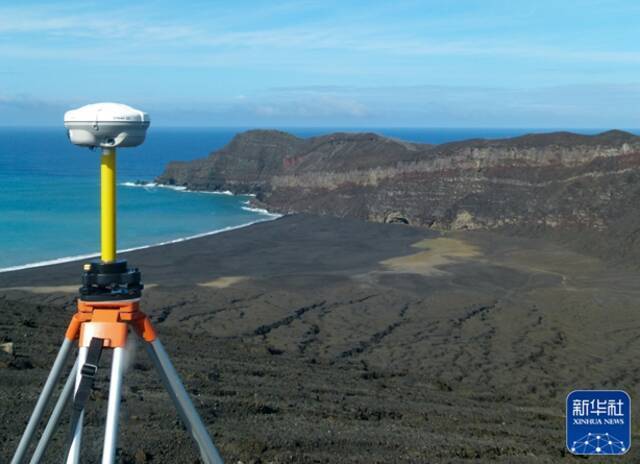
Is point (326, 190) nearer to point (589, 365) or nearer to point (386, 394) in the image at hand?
point (589, 365)

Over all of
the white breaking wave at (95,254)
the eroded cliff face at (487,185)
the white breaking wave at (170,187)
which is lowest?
the white breaking wave at (95,254)

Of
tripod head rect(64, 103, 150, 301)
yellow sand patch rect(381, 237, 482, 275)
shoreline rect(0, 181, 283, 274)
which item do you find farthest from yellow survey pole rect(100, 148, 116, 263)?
shoreline rect(0, 181, 283, 274)

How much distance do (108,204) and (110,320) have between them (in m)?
0.57

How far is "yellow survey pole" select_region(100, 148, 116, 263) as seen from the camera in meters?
3.62

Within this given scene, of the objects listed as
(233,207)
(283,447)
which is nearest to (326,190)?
(233,207)

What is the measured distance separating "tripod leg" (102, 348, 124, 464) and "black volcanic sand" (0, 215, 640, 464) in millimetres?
2247

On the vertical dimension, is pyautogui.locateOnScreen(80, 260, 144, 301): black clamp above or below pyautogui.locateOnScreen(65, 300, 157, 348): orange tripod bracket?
above

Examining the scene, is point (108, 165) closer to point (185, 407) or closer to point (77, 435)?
point (185, 407)

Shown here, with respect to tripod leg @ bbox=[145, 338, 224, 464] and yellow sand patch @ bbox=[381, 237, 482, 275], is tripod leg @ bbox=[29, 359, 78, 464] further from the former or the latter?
yellow sand patch @ bbox=[381, 237, 482, 275]

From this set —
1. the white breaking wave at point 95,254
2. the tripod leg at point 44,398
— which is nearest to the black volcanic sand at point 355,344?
the white breaking wave at point 95,254

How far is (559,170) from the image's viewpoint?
5922 centimetres

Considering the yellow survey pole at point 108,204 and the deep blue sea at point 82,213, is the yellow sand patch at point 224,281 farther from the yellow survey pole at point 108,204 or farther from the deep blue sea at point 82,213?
the yellow survey pole at point 108,204

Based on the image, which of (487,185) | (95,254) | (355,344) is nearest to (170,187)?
(487,185)

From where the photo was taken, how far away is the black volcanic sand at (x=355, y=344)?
32.8 ft
